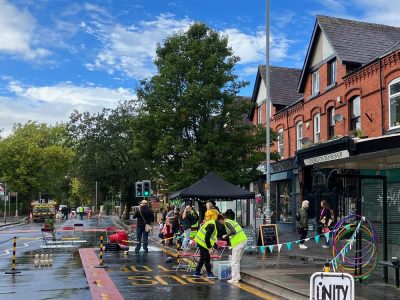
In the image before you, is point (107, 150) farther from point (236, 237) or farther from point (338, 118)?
point (236, 237)

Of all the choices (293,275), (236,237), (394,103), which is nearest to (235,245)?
(236,237)

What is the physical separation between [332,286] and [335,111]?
60.1ft

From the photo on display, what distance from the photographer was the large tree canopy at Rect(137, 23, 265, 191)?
2233 centimetres

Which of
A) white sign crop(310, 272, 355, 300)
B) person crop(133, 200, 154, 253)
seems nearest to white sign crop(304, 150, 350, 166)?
person crop(133, 200, 154, 253)

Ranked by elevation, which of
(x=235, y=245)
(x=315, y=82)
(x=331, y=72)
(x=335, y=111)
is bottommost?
(x=235, y=245)

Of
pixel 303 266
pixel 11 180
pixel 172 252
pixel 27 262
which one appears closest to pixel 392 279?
pixel 303 266

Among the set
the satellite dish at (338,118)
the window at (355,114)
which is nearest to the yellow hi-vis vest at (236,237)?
the window at (355,114)

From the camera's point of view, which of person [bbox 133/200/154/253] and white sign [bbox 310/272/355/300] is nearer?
white sign [bbox 310/272/355/300]

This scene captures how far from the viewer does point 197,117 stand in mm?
23141

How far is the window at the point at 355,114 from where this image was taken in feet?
71.5

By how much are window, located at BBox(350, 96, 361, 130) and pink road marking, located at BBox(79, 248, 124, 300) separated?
40.8 ft

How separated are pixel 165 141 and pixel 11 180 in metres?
48.5

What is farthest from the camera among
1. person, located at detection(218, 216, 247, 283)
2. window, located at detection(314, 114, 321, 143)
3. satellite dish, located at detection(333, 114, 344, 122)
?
window, located at detection(314, 114, 321, 143)

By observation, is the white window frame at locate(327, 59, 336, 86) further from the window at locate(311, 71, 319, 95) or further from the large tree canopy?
the large tree canopy
